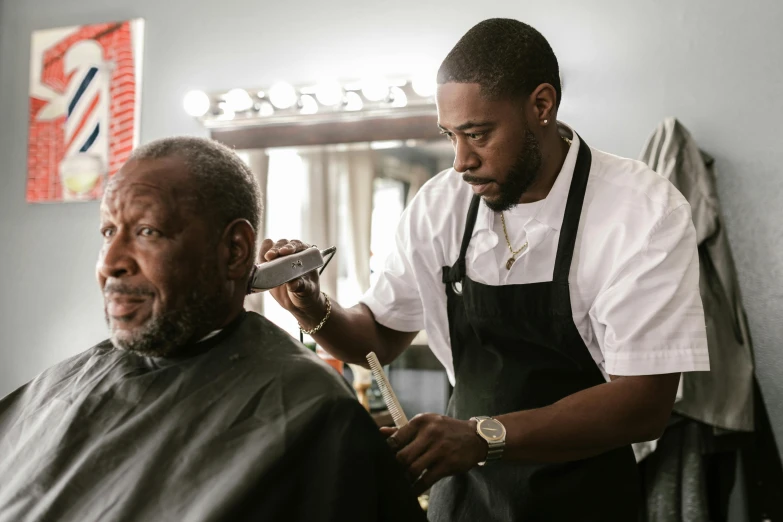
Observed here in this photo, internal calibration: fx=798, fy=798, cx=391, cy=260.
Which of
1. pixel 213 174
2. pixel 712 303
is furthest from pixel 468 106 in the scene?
pixel 712 303

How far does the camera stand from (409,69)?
2.85 metres

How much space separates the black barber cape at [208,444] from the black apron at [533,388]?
15.9 inches

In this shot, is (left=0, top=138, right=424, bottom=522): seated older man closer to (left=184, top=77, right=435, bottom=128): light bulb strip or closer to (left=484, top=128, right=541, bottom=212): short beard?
(left=484, top=128, right=541, bottom=212): short beard

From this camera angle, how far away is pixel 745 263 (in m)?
2.44

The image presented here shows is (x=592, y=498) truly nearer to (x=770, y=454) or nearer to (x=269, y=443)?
(x=269, y=443)

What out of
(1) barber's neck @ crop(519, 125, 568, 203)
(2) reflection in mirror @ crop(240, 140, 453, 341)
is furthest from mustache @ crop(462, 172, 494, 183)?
(2) reflection in mirror @ crop(240, 140, 453, 341)

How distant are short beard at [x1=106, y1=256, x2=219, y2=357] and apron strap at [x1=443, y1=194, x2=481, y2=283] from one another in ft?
1.87

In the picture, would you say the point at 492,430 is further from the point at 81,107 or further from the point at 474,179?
the point at 81,107

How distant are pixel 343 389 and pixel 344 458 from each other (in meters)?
0.11

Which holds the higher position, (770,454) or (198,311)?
(198,311)

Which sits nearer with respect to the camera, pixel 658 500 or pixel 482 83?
pixel 482 83

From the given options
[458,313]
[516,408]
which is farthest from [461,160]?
[516,408]

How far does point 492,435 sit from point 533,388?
0.94 ft

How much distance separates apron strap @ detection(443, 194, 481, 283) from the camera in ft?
5.43
